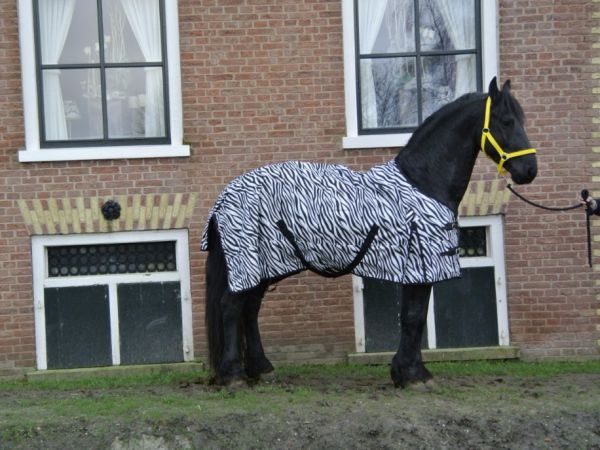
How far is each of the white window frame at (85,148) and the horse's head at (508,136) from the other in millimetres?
3206

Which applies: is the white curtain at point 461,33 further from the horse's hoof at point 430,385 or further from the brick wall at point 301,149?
the horse's hoof at point 430,385

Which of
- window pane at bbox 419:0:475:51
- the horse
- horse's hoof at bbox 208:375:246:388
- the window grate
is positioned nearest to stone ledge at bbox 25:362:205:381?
the window grate

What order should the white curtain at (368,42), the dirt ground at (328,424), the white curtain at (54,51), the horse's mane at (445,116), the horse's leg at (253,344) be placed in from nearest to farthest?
the dirt ground at (328,424) < the horse's mane at (445,116) < the horse's leg at (253,344) < the white curtain at (54,51) < the white curtain at (368,42)

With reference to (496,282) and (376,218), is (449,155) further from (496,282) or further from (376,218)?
(496,282)

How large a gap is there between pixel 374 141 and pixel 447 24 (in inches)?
57.9

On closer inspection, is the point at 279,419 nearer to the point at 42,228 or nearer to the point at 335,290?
the point at 335,290

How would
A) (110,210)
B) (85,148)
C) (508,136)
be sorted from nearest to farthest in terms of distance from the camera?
1. (508,136)
2. (110,210)
3. (85,148)

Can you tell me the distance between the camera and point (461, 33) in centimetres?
987

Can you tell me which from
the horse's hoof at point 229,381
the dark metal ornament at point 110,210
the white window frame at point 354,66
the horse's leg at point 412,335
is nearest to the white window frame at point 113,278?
the dark metal ornament at point 110,210

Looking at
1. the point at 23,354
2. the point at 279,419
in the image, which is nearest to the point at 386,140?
the point at 279,419

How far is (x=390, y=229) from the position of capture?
772 centimetres

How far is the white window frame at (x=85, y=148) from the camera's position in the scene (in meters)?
9.40

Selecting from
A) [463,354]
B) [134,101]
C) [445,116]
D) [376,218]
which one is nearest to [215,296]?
[376,218]

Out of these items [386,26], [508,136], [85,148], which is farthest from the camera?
[386,26]
